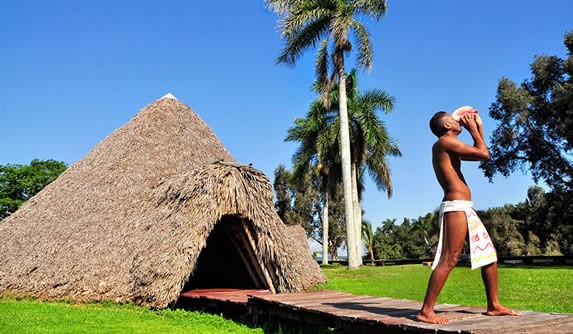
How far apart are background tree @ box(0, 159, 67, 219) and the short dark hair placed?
4306 cm

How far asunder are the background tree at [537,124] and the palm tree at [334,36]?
11.5 meters

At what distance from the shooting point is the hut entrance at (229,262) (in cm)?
1223

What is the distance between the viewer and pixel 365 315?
6301mm

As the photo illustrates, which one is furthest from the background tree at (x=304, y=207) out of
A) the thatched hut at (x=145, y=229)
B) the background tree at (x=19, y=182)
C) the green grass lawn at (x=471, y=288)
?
the thatched hut at (x=145, y=229)

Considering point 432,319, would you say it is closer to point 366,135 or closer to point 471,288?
point 471,288

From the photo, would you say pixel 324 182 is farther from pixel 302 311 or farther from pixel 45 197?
pixel 302 311

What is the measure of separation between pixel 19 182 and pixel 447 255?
45.0 meters

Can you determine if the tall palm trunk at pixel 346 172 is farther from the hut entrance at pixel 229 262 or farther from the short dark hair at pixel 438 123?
the short dark hair at pixel 438 123

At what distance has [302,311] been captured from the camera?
307 inches

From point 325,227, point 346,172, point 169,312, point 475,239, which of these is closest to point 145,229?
point 169,312

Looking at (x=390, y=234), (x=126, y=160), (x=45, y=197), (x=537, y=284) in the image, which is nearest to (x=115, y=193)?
(x=126, y=160)

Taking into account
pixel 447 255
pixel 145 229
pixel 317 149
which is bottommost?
pixel 447 255

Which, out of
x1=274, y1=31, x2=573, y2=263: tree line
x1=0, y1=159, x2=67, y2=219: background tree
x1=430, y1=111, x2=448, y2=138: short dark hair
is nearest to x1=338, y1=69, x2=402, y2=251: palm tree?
x1=274, y1=31, x2=573, y2=263: tree line

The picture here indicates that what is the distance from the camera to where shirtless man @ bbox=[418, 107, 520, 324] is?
5.29m
